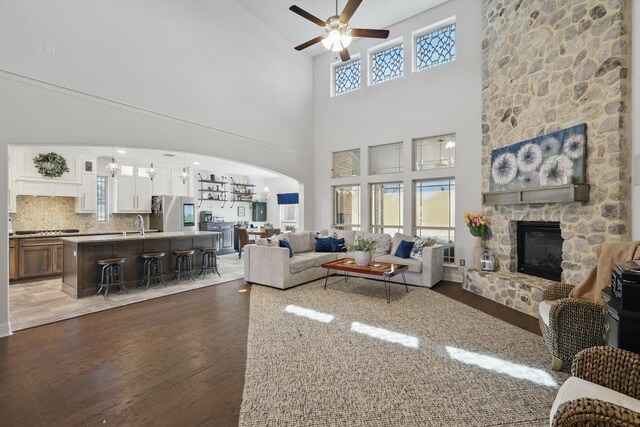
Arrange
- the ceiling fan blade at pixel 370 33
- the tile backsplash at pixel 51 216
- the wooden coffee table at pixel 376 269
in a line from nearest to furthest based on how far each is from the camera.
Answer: the ceiling fan blade at pixel 370 33
the wooden coffee table at pixel 376 269
the tile backsplash at pixel 51 216

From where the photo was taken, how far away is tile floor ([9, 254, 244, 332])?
386 centimetres

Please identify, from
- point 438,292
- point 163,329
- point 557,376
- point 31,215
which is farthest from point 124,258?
point 557,376

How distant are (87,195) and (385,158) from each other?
7.29m

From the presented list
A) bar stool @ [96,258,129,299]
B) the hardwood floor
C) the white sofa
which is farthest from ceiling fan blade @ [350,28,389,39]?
bar stool @ [96,258,129,299]

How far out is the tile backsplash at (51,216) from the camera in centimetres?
638

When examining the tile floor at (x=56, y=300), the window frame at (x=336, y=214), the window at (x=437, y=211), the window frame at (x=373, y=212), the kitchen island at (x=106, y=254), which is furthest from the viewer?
the window frame at (x=336, y=214)

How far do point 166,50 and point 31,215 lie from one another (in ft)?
16.1

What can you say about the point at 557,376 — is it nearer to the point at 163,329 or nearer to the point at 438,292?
the point at 438,292

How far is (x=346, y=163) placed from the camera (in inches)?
309

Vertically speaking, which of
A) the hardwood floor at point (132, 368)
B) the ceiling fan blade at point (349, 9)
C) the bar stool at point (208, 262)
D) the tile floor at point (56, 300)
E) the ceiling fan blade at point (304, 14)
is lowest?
the hardwood floor at point (132, 368)

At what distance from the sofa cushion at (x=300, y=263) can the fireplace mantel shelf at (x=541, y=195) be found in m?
3.34

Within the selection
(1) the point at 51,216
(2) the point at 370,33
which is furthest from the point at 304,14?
(1) the point at 51,216

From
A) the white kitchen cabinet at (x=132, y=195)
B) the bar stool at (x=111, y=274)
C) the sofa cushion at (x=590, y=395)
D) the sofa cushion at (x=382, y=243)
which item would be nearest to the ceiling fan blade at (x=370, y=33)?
the sofa cushion at (x=382, y=243)

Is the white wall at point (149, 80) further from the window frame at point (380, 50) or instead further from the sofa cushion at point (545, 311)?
the sofa cushion at point (545, 311)
